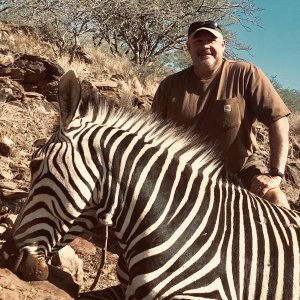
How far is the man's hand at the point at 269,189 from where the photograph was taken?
3.59m

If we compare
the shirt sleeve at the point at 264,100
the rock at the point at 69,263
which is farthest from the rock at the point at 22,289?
the shirt sleeve at the point at 264,100

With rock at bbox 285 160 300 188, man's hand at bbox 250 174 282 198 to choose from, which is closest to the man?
man's hand at bbox 250 174 282 198

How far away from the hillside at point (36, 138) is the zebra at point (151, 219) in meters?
0.29

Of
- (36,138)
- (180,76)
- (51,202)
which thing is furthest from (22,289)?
(36,138)

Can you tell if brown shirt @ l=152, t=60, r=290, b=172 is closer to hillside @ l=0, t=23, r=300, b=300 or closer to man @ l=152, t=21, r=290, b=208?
man @ l=152, t=21, r=290, b=208

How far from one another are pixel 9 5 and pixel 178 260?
45.0 feet

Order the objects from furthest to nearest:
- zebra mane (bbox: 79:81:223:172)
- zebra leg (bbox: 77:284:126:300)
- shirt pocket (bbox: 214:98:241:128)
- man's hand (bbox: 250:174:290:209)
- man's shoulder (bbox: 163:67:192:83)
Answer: man's shoulder (bbox: 163:67:192:83), shirt pocket (bbox: 214:98:241:128), man's hand (bbox: 250:174:290:209), zebra leg (bbox: 77:284:126:300), zebra mane (bbox: 79:81:223:172)

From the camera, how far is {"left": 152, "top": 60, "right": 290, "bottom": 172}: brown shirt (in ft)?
13.6

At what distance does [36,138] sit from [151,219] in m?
4.95

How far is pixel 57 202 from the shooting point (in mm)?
2840

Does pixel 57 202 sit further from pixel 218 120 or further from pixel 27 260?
pixel 218 120

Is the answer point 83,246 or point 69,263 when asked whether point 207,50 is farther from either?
point 83,246

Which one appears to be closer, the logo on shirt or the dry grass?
the logo on shirt

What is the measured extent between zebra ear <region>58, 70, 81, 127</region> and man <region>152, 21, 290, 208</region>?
141 cm
